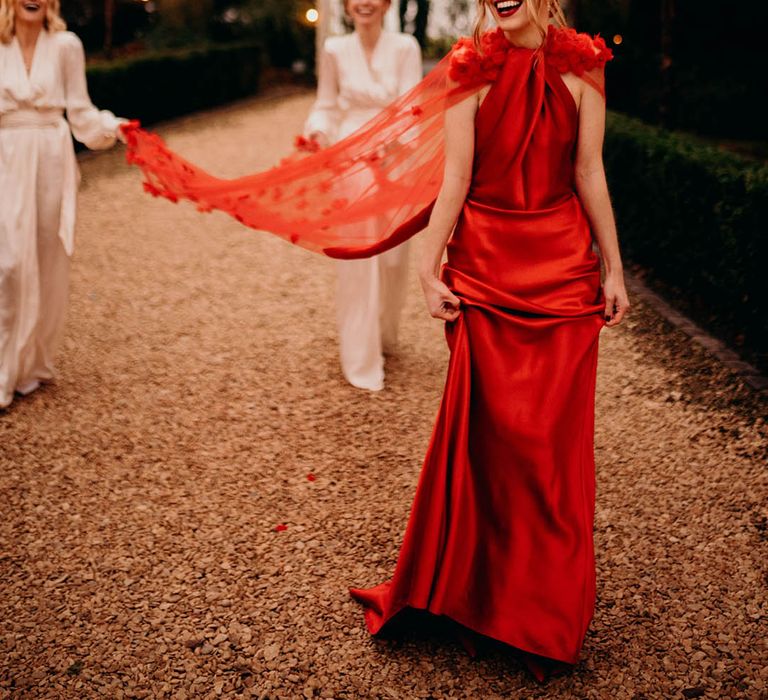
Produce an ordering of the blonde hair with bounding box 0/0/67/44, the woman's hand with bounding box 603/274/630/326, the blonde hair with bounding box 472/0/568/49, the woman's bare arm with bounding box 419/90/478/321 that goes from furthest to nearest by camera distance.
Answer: the blonde hair with bounding box 0/0/67/44, the woman's hand with bounding box 603/274/630/326, the woman's bare arm with bounding box 419/90/478/321, the blonde hair with bounding box 472/0/568/49

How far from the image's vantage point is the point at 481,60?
2.82 meters

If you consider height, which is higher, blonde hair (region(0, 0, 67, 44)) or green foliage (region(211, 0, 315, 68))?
blonde hair (region(0, 0, 67, 44))

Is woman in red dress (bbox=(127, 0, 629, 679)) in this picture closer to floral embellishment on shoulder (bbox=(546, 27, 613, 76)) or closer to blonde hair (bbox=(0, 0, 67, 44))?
floral embellishment on shoulder (bbox=(546, 27, 613, 76))

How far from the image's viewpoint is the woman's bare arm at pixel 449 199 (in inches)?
114

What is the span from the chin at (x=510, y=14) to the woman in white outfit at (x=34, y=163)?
9.84 ft

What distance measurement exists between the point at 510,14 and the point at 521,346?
→ 108cm

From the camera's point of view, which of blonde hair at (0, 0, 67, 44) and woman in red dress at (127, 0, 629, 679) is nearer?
woman in red dress at (127, 0, 629, 679)

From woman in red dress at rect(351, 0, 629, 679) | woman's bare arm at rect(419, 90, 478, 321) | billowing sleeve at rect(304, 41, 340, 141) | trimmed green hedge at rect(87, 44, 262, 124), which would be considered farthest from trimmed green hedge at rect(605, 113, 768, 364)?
trimmed green hedge at rect(87, 44, 262, 124)

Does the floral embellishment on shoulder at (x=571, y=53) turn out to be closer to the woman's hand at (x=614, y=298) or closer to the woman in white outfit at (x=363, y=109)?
the woman's hand at (x=614, y=298)

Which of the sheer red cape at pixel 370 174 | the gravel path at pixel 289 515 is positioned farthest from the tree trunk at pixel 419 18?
the sheer red cape at pixel 370 174

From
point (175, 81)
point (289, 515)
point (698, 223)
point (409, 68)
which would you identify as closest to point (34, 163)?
point (409, 68)

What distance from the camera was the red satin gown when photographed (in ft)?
9.60

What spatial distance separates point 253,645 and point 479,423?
3.92 ft

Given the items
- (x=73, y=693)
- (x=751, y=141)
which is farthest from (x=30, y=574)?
(x=751, y=141)
